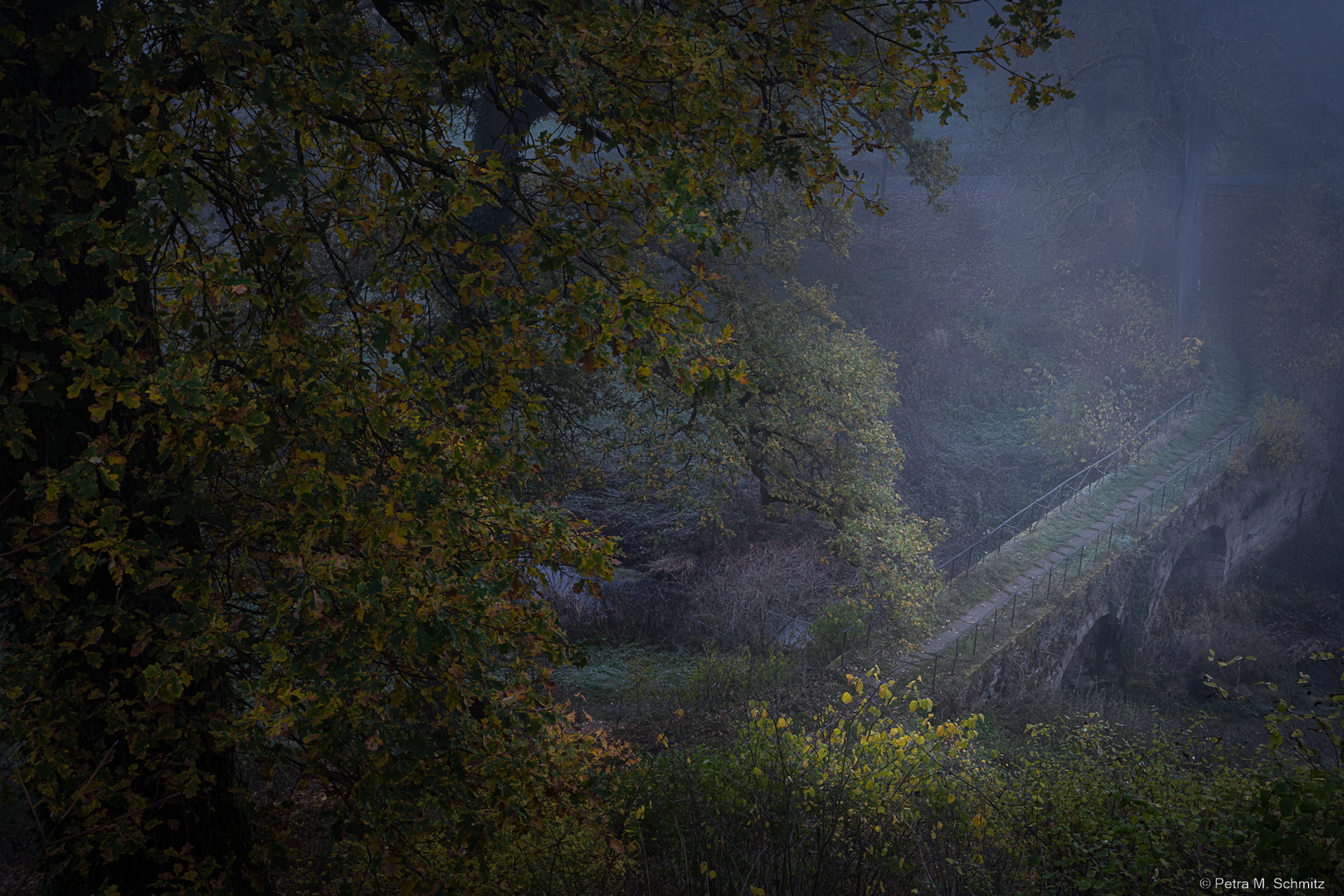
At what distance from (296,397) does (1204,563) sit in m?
23.6

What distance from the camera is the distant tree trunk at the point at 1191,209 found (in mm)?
25500

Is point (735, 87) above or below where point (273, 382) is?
above

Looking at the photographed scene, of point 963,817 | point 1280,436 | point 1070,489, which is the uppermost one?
point 1280,436

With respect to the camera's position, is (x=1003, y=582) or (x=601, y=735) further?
(x=1003, y=582)

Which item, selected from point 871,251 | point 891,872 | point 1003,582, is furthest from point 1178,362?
point 891,872

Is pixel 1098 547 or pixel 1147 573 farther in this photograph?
pixel 1147 573

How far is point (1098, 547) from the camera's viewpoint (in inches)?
605

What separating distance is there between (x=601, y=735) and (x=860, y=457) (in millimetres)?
6627

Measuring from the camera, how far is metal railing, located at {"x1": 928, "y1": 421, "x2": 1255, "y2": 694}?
11.5 metres

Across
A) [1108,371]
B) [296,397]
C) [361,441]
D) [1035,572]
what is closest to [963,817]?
[361,441]

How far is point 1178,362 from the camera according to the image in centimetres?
2488

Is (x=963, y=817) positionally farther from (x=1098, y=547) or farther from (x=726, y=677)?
(x=1098, y=547)

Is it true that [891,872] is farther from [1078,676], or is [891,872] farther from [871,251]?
[871,251]

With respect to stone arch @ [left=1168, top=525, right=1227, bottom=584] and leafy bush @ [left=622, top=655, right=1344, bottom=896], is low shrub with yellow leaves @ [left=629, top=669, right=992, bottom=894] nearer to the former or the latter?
leafy bush @ [left=622, top=655, right=1344, bottom=896]
